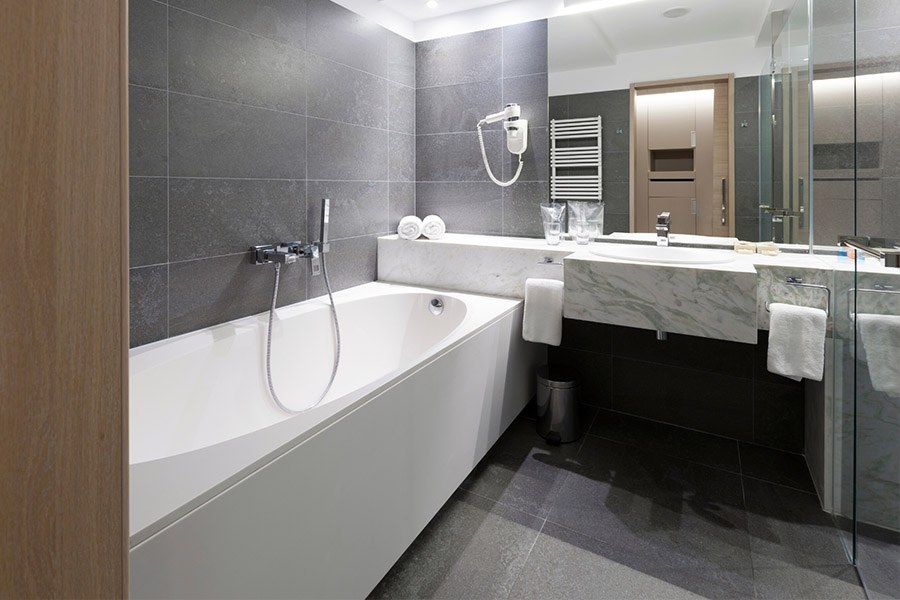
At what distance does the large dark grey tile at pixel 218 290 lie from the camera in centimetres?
204

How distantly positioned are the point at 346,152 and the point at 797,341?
2.31 m

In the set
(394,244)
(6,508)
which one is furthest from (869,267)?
(394,244)

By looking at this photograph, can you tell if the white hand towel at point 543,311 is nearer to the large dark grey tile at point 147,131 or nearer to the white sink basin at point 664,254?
the white sink basin at point 664,254

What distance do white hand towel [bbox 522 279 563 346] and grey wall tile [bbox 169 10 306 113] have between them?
4.82 ft

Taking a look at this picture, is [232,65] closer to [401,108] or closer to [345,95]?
[345,95]

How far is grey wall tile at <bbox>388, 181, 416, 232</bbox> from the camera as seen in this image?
3.27m

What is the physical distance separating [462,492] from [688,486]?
98 centimetres

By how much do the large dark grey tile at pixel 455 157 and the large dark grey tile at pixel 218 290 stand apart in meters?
1.28

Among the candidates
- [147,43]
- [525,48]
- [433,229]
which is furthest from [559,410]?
[147,43]

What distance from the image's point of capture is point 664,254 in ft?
8.09

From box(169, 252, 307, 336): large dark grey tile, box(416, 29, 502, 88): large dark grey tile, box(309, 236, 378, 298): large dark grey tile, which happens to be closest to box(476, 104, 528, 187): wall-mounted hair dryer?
box(416, 29, 502, 88): large dark grey tile

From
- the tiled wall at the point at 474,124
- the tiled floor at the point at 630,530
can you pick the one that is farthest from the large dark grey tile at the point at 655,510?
the tiled wall at the point at 474,124

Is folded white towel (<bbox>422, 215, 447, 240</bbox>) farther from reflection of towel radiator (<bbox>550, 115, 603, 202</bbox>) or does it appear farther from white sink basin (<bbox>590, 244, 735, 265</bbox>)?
white sink basin (<bbox>590, 244, 735, 265</bbox>)

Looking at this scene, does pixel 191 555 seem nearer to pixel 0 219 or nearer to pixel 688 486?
pixel 0 219
